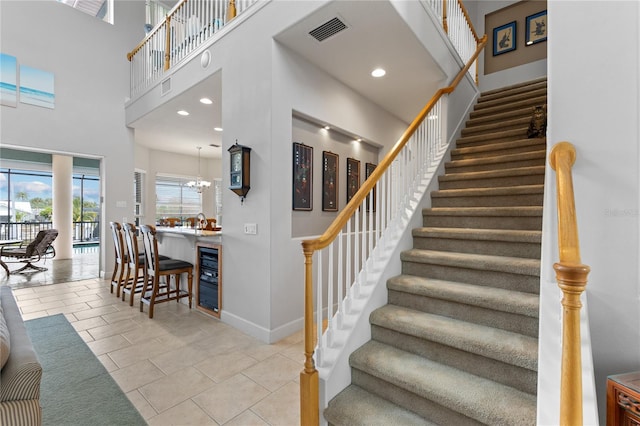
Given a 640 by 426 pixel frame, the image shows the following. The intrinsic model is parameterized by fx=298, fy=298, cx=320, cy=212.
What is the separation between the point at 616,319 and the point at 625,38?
1.42 m

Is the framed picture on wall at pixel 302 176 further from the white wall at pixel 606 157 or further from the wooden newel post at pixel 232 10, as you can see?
the white wall at pixel 606 157

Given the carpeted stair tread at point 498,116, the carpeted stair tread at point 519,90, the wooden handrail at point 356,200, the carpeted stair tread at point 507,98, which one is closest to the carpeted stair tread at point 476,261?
the wooden handrail at point 356,200

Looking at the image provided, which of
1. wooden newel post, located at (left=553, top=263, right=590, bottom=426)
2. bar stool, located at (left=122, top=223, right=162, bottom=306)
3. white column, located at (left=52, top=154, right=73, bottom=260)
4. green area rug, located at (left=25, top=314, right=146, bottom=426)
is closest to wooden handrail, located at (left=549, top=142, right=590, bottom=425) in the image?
wooden newel post, located at (left=553, top=263, right=590, bottom=426)

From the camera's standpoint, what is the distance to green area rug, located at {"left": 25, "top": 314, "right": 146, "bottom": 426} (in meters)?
1.91

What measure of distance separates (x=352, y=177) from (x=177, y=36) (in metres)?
3.65

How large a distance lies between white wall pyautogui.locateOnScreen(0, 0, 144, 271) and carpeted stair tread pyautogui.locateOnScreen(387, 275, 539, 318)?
576 centimetres

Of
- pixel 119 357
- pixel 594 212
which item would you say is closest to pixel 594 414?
pixel 594 212

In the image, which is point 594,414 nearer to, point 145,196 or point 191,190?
A: point 145,196

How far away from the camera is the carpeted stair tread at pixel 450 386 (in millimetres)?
1452

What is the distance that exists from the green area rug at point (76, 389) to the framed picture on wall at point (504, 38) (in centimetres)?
890

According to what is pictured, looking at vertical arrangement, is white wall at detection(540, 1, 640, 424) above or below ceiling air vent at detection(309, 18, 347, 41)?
below

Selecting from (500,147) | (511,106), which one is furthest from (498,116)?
(500,147)

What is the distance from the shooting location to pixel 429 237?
109 inches

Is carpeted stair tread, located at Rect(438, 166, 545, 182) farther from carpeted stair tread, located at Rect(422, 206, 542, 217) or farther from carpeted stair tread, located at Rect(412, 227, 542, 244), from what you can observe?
carpeted stair tread, located at Rect(412, 227, 542, 244)
